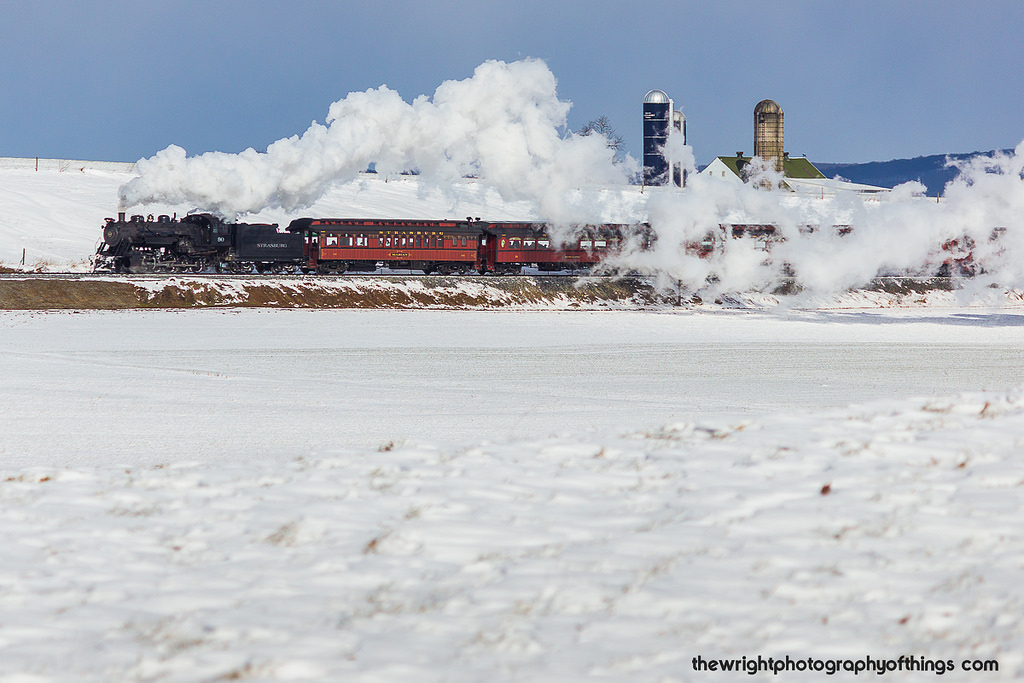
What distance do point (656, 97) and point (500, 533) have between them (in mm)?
157326

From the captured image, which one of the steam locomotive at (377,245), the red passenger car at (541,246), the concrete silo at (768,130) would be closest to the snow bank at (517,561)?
the steam locomotive at (377,245)

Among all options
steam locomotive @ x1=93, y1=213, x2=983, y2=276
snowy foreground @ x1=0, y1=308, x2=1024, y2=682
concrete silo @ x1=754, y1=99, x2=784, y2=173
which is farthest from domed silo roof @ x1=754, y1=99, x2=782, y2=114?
snowy foreground @ x1=0, y1=308, x2=1024, y2=682

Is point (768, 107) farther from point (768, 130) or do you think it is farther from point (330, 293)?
point (330, 293)

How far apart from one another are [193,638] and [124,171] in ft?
326

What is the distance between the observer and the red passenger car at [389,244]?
2068 inches

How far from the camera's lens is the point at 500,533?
8.71 m

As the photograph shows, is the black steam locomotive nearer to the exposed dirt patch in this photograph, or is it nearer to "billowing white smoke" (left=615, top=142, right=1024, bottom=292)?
the exposed dirt patch

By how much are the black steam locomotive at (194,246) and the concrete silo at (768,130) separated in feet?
324

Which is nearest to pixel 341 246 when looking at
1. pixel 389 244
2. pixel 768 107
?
pixel 389 244

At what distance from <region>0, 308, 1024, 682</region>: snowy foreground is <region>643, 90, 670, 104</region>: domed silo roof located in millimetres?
145714

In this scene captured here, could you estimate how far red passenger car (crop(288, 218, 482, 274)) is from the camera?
5253 centimetres

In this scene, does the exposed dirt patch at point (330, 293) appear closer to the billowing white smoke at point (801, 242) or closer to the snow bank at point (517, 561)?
the billowing white smoke at point (801, 242)

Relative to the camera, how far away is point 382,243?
53125mm

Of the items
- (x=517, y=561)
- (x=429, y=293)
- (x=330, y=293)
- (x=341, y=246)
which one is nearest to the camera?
(x=517, y=561)
